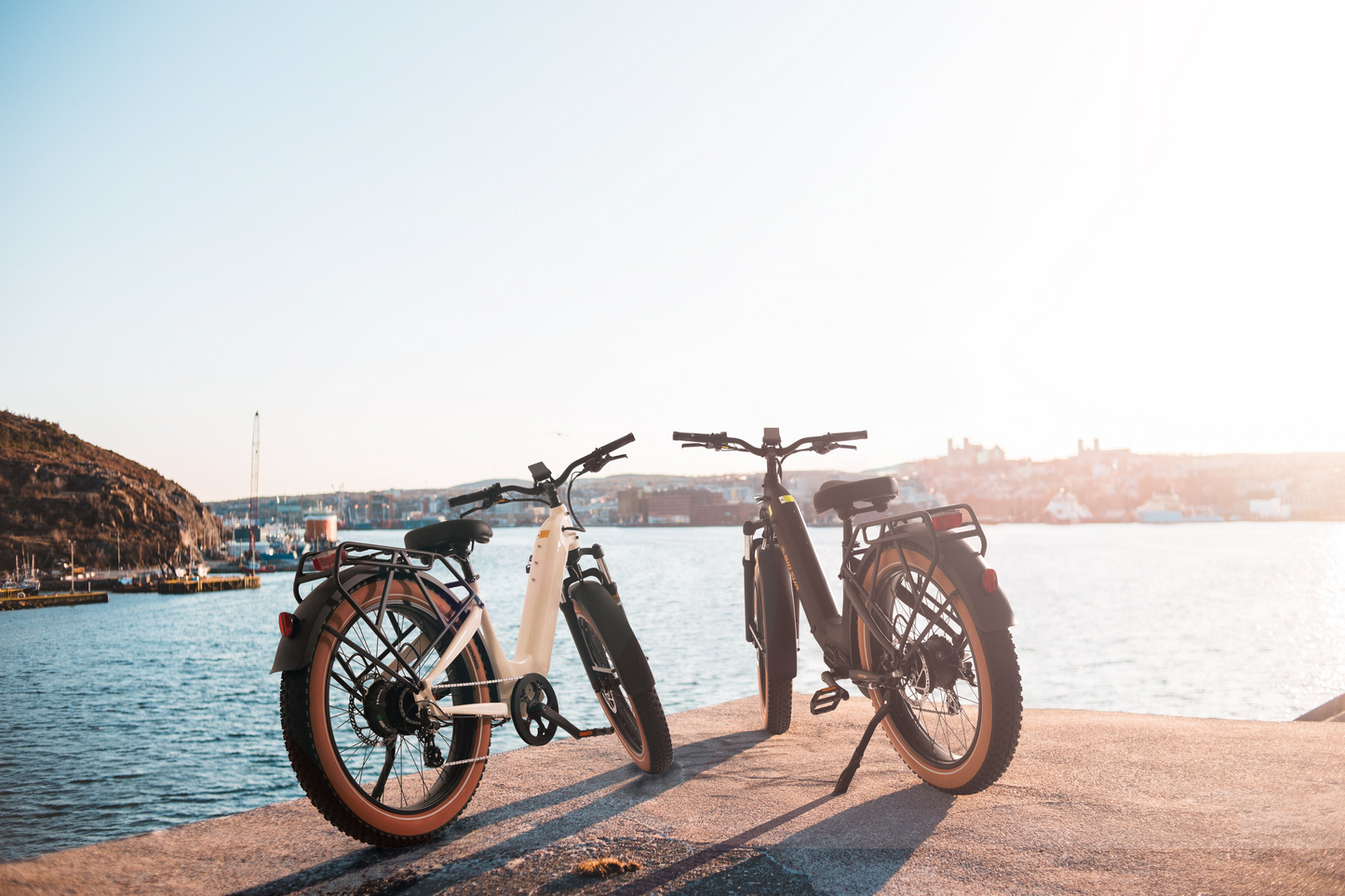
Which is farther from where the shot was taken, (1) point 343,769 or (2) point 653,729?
(2) point 653,729

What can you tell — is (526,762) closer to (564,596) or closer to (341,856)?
(564,596)

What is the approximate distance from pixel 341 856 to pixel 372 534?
105561 millimetres

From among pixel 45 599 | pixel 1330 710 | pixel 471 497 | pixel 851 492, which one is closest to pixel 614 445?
pixel 471 497

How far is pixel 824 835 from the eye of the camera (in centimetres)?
285

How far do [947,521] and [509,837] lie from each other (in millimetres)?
1958

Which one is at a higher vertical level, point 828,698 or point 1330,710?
point 828,698

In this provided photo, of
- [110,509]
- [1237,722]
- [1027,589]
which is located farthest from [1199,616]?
[110,509]

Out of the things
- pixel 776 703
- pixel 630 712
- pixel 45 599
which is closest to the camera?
pixel 630 712

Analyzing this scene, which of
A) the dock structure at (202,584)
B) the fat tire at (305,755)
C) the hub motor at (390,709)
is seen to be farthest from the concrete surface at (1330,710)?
the dock structure at (202,584)

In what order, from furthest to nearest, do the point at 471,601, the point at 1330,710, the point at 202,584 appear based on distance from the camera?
the point at 202,584, the point at 1330,710, the point at 471,601

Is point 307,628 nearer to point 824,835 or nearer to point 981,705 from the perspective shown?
point 824,835

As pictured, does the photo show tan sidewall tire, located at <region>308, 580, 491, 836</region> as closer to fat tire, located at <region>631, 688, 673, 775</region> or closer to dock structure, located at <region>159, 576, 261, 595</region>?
fat tire, located at <region>631, 688, 673, 775</region>

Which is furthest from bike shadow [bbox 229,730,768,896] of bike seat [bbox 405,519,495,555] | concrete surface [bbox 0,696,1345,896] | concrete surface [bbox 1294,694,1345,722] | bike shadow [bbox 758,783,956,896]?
concrete surface [bbox 1294,694,1345,722]

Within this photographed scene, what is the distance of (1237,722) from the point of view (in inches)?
178
